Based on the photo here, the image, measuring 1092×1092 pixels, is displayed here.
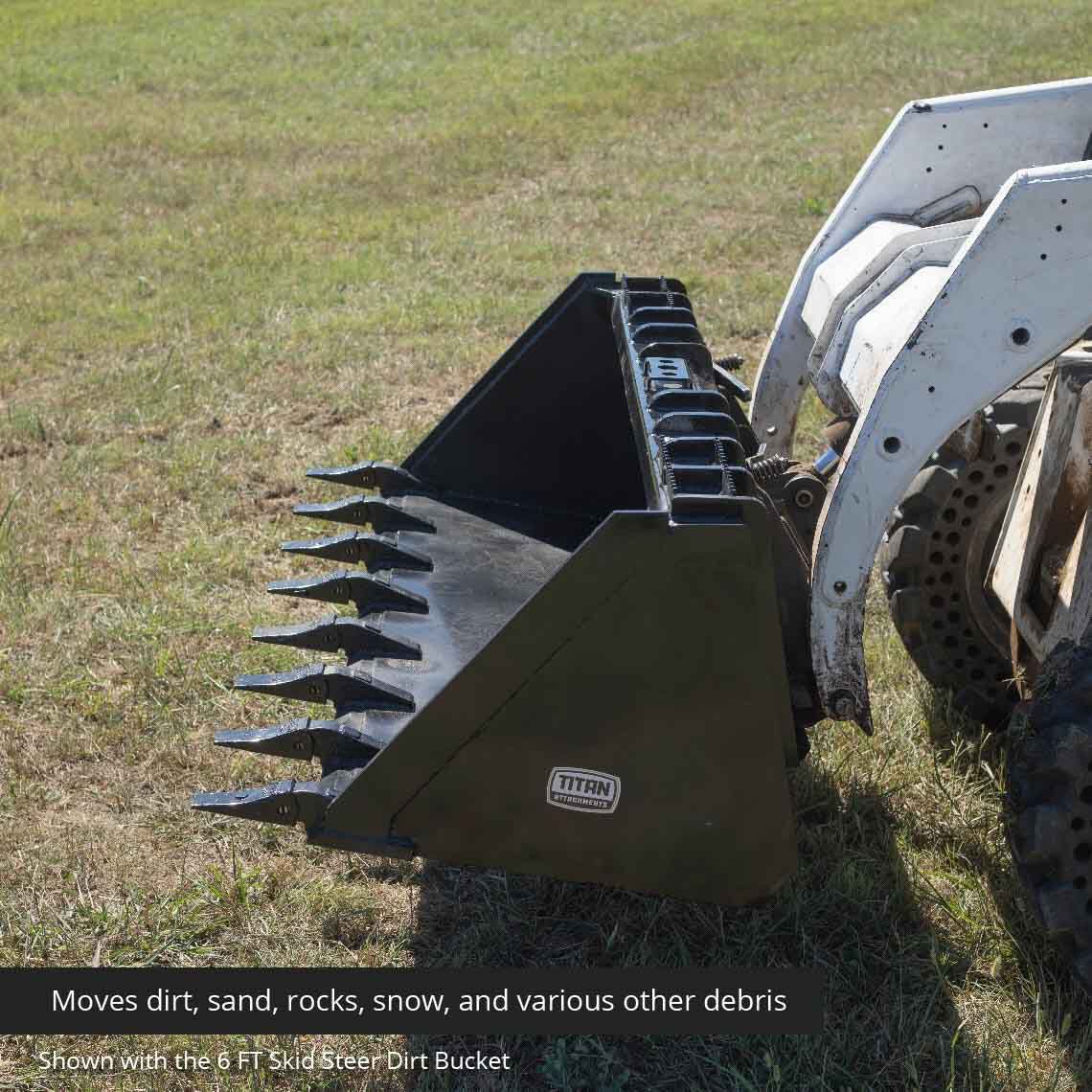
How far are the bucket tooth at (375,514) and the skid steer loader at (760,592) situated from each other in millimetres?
165

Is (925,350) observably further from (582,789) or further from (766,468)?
(582,789)

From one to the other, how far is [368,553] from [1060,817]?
1755mm

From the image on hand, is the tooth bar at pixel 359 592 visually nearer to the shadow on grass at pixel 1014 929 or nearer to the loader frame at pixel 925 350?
the loader frame at pixel 925 350

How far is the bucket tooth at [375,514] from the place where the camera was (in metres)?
3.70

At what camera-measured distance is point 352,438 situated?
5805 millimetres

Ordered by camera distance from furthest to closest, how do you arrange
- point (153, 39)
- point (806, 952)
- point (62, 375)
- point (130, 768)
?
point (153, 39), point (62, 375), point (130, 768), point (806, 952)

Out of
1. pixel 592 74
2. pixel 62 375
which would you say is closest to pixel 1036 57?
pixel 592 74

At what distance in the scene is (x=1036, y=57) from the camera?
14211mm

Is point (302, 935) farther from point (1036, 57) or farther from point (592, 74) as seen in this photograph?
point (1036, 57)

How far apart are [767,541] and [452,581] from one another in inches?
50.8

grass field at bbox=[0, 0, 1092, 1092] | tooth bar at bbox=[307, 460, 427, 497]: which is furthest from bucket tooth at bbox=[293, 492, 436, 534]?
grass field at bbox=[0, 0, 1092, 1092]

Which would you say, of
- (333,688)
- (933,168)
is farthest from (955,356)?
(333,688)
